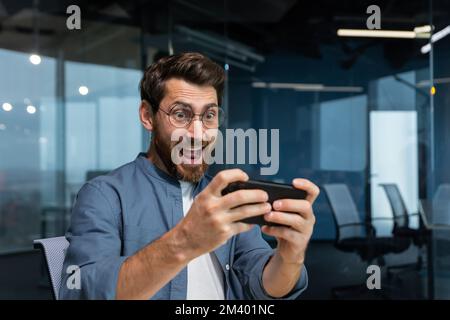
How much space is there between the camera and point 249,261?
3.10 feet

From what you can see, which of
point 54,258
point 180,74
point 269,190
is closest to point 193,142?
point 180,74

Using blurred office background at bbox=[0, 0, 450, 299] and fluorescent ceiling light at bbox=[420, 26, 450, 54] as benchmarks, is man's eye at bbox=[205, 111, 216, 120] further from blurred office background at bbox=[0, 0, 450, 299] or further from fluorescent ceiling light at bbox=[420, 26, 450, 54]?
fluorescent ceiling light at bbox=[420, 26, 450, 54]

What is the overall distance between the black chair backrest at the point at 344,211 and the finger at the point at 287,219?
8.94ft

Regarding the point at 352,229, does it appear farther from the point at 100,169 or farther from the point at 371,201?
the point at 100,169

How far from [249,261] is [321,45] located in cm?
260

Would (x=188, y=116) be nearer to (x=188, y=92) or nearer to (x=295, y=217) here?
(x=188, y=92)

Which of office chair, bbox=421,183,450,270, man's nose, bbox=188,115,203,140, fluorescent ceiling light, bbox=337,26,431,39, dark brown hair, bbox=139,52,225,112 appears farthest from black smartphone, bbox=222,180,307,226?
fluorescent ceiling light, bbox=337,26,431,39

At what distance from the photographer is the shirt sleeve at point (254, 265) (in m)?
0.84

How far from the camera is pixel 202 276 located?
887 mm

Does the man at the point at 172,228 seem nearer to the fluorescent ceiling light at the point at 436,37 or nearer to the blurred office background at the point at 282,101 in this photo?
the blurred office background at the point at 282,101

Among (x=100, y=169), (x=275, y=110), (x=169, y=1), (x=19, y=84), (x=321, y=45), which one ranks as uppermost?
(x=169, y=1)
